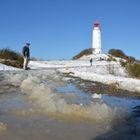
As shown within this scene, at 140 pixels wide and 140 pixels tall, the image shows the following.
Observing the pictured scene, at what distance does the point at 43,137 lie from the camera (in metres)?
7.66

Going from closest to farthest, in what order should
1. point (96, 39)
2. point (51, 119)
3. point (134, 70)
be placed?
point (51, 119) → point (134, 70) → point (96, 39)

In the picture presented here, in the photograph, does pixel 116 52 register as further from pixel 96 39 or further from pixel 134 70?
pixel 134 70

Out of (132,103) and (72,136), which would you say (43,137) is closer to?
(72,136)

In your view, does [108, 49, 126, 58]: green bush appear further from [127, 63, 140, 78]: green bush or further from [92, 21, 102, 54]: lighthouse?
[127, 63, 140, 78]: green bush

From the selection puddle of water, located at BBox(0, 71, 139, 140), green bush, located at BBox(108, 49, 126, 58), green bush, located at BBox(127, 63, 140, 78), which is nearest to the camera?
puddle of water, located at BBox(0, 71, 139, 140)

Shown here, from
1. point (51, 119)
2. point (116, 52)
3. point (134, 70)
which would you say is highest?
point (116, 52)

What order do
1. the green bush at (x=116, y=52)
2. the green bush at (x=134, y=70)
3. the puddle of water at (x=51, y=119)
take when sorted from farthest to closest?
1. the green bush at (x=116, y=52)
2. the green bush at (x=134, y=70)
3. the puddle of water at (x=51, y=119)

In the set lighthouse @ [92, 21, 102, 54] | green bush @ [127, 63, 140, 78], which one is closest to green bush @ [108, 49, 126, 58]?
lighthouse @ [92, 21, 102, 54]

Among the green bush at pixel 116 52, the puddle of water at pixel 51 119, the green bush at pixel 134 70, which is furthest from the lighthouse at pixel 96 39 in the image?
the puddle of water at pixel 51 119

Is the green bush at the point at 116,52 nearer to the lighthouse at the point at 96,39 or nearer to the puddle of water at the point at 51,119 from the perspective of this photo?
the lighthouse at the point at 96,39

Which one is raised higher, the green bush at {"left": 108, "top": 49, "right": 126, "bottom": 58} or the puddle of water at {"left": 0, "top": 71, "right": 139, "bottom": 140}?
the green bush at {"left": 108, "top": 49, "right": 126, "bottom": 58}

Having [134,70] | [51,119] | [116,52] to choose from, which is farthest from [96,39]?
[51,119]

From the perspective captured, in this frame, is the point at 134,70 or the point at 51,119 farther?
the point at 134,70

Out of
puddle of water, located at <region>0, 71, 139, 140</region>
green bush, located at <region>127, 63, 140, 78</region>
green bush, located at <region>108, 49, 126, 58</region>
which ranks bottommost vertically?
puddle of water, located at <region>0, 71, 139, 140</region>
